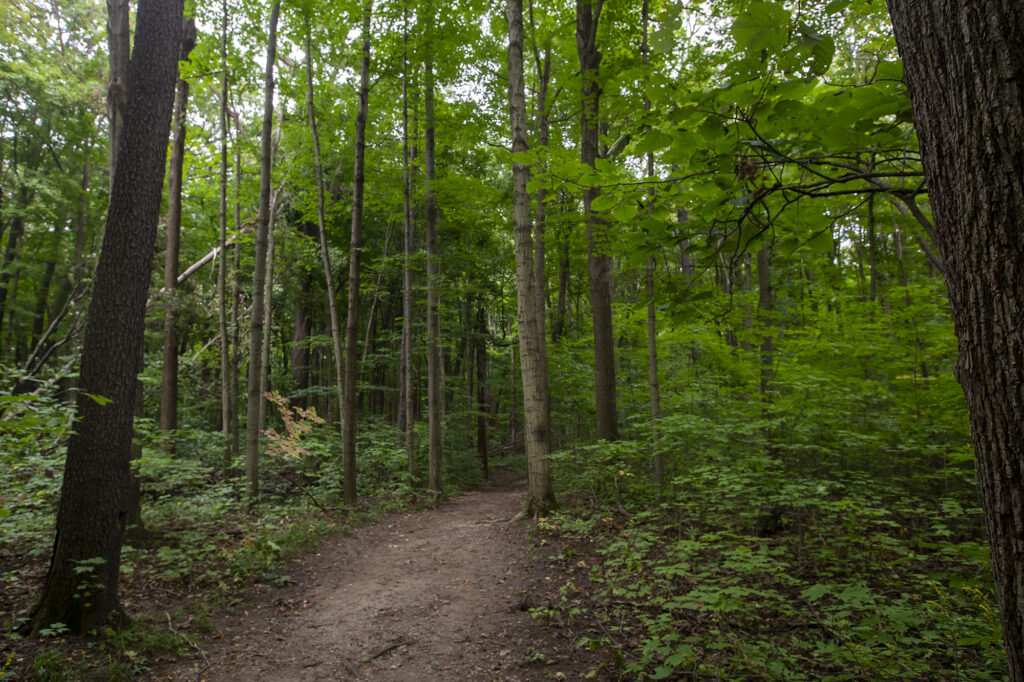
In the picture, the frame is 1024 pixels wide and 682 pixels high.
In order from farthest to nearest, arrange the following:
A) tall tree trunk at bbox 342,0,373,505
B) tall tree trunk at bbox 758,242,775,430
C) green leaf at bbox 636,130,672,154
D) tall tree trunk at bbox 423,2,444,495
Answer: tall tree trunk at bbox 423,2,444,495
tall tree trunk at bbox 342,0,373,505
tall tree trunk at bbox 758,242,775,430
green leaf at bbox 636,130,672,154

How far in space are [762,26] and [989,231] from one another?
117cm

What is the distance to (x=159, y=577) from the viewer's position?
5996 mm

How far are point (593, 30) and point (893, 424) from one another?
828 cm

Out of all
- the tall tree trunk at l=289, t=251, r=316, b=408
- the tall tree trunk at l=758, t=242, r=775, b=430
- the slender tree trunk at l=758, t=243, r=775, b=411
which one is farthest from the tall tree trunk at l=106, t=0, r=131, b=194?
the tall tree trunk at l=289, t=251, r=316, b=408

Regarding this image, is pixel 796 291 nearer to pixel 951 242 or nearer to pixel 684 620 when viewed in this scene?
pixel 684 620

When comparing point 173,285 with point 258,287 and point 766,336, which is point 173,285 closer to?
point 258,287

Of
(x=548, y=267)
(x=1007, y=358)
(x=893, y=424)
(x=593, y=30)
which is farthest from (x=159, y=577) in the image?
(x=548, y=267)

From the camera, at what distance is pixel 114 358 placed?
Result: 15.5ft

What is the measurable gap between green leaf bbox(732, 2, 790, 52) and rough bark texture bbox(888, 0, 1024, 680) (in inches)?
20.5

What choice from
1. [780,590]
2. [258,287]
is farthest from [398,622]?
[258,287]

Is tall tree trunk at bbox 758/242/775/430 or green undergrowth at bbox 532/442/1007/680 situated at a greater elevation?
tall tree trunk at bbox 758/242/775/430

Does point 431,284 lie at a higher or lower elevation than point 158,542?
higher

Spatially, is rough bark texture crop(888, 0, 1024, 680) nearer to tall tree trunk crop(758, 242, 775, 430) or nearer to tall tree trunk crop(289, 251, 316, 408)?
tall tree trunk crop(758, 242, 775, 430)

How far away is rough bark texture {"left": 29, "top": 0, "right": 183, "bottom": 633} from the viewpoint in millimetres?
4461
